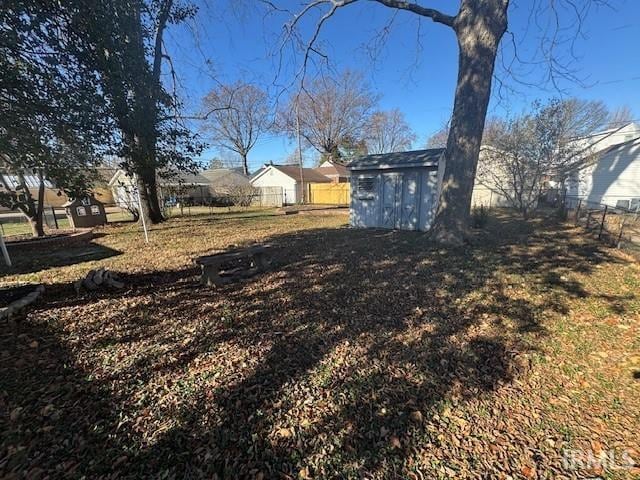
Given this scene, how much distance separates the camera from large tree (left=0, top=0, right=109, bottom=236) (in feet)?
9.41

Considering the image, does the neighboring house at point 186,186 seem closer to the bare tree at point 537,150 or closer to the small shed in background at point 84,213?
the small shed in background at point 84,213

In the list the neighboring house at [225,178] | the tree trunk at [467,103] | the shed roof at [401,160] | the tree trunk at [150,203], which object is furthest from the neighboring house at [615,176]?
the neighboring house at [225,178]

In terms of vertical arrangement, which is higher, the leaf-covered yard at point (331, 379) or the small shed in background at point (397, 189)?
the small shed in background at point (397, 189)

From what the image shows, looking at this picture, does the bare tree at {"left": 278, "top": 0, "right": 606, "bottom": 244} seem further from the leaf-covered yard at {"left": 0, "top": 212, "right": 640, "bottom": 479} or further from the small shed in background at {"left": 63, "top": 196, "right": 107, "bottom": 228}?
the small shed in background at {"left": 63, "top": 196, "right": 107, "bottom": 228}

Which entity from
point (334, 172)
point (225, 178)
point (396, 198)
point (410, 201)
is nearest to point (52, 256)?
point (396, 198)

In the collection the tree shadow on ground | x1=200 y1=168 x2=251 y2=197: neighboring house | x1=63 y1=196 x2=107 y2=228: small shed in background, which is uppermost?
x1=200 y1=168 x2=251 y2=197: neighboring house

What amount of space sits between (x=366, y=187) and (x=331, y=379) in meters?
9.73

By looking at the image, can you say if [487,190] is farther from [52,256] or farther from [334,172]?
[52,256]

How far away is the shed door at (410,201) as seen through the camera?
10242 millimetres

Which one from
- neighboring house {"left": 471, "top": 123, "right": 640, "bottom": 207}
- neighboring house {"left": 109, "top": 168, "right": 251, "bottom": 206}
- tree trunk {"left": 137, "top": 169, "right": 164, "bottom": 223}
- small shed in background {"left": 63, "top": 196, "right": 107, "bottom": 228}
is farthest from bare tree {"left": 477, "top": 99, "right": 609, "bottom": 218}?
small shed in background {"left": 63, "top": 196, "right": 107, "bottom": 228}

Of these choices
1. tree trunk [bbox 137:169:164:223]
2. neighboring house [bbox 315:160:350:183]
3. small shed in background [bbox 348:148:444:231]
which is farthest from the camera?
neighboring house [bbox 315:160:350:183]

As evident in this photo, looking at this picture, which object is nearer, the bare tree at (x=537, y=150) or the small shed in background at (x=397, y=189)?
the small shed in background at (x=397, y=189)

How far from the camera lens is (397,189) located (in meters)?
10.7

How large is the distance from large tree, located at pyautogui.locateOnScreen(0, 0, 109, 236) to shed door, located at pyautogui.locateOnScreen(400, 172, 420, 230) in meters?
9.04
